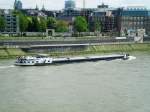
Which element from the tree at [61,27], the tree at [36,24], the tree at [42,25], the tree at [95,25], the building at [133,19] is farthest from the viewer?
the building at [133,19]

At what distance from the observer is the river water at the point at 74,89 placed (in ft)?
57.5

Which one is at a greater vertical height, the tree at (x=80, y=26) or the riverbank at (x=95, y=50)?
the tree at (x=80, y=26)

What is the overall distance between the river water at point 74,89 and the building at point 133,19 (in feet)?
119

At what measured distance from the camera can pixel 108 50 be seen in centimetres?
4319

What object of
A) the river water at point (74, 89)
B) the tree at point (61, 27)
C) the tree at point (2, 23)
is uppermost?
the tree at point (2, 23)

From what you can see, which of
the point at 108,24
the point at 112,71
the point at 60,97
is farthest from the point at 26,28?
the point at 60,97

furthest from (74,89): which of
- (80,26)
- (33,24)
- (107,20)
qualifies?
(107,20)

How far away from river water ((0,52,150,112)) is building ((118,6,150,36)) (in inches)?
1429

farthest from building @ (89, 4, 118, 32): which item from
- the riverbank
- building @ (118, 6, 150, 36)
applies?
the riverbank

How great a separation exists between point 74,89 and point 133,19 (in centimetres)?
4566

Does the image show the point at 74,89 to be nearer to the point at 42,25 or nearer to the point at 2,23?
the point at 2,23

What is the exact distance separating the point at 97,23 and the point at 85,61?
31372 millimetres

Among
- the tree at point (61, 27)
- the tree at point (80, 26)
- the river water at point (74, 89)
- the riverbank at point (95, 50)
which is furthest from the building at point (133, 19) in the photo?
the river water at point (74, 89)

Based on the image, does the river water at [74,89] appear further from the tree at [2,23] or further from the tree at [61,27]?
the tree at [61,27]
